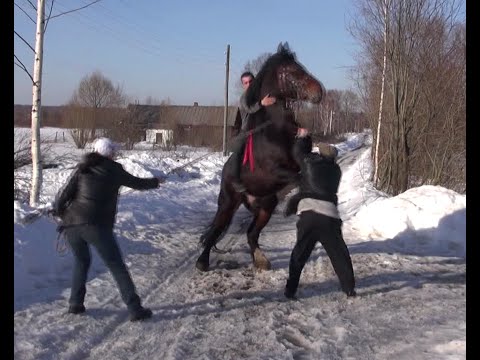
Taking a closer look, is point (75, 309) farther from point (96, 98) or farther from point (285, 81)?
point (96, 98)

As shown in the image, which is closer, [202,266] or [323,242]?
[323,242]

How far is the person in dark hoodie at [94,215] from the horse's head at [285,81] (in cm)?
179

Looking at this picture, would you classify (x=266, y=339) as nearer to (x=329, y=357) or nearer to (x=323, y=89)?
(x=329, y=357)

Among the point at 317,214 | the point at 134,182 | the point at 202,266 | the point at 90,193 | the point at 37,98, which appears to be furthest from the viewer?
the point at 37,98

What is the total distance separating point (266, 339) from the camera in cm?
404

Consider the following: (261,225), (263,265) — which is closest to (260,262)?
(263,265)

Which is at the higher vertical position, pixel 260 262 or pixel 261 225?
pixel 261 225

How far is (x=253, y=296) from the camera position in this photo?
5164 mm

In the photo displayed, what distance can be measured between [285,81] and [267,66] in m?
0.30

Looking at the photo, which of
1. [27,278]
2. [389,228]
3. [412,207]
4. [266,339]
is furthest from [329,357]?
[412,207]

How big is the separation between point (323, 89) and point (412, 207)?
14.7 feet

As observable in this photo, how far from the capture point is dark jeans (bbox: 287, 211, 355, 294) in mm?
5020

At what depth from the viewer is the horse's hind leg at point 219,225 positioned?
19.9 ft

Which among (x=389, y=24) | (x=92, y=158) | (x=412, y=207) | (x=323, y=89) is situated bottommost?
(x=412, y=207)
